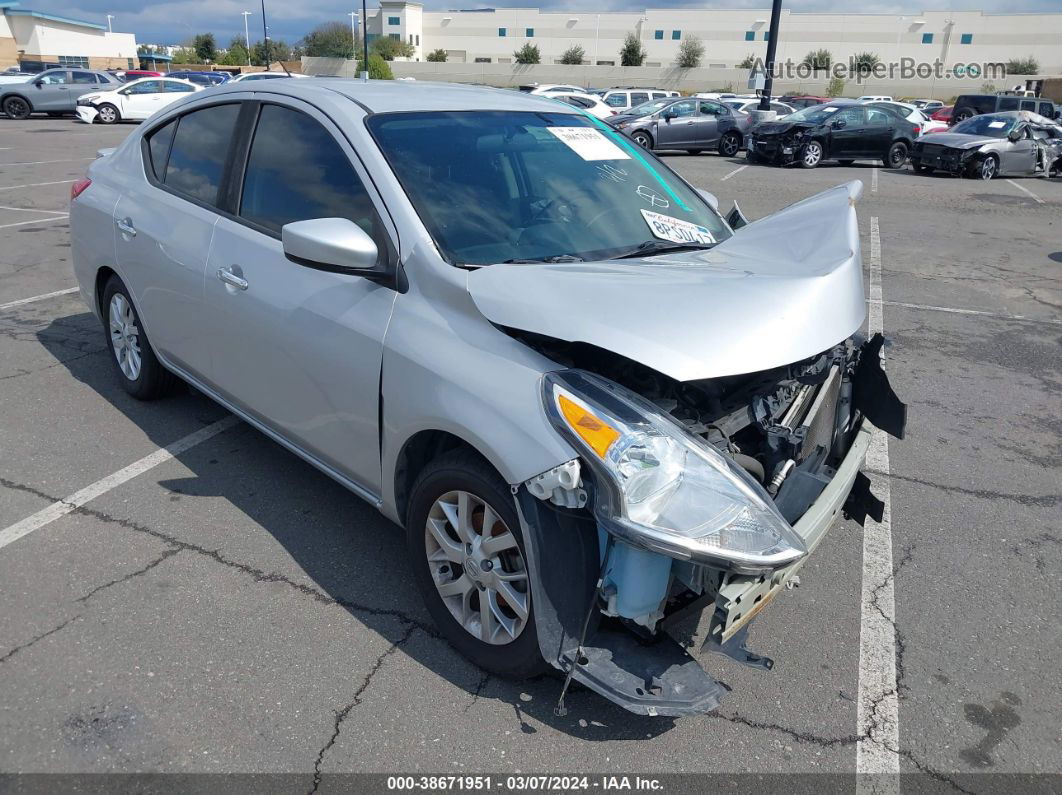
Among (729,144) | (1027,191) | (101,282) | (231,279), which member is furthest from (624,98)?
(231,279)

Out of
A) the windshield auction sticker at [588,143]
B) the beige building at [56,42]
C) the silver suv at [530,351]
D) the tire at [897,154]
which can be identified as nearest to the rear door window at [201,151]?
the silver suv at [530,351]

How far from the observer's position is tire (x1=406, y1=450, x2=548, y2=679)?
2523 mm

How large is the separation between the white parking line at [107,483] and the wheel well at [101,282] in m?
1.06

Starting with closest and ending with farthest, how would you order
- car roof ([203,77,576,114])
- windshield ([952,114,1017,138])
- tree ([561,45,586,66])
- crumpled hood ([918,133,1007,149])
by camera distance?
car roof ([203,77,576,114]), crumpled hood ([918,133,1007,149]), windshield ([952,114,1017,138]), tree ([561,45,586,66])

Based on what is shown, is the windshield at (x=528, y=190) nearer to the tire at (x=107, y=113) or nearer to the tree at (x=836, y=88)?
the tire at (x=107, y=113)

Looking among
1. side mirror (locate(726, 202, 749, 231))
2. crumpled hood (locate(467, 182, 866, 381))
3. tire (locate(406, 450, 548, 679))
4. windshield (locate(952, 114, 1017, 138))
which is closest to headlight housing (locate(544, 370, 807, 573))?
crumpled hood (locate(467, 182, 866, 381))

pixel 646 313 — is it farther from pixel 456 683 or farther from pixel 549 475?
pixel 456 683

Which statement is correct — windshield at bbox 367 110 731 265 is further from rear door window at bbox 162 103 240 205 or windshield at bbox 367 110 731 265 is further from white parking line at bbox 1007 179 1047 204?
white parking line at bbox 1007 179 1047 204

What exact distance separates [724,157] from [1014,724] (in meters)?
20.9

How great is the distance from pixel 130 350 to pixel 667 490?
3.72 meters

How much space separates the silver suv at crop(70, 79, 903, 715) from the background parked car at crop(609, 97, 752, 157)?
1843 cm

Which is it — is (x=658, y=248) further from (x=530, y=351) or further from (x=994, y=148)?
(x=994, y=148)

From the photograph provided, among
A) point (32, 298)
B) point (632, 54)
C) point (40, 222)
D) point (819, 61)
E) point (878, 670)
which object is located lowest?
point (878, 670)

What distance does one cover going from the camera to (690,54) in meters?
85.3
